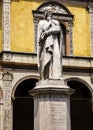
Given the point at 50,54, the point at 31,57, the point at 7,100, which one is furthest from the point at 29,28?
the point at 50,54

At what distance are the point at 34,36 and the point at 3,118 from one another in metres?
4.91

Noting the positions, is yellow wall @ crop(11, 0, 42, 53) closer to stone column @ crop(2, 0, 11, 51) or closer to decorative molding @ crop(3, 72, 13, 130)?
stone column @ crop(2, 0, 11, 51)

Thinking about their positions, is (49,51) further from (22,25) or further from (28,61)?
(22,25)

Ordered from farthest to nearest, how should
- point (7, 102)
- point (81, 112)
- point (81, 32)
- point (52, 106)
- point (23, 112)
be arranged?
point (81, 112)
point (81, 32)
point (23, 112)
point (7, 102)
point (52, 106)

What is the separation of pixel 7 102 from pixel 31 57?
105 inches

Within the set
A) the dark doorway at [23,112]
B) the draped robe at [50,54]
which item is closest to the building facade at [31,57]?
the dark doorway at [23,112]

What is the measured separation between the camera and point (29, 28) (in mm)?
24766

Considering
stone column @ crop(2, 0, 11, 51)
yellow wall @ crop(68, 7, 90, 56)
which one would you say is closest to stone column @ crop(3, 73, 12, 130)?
stone column @ crop(2, 0, 11, 51)

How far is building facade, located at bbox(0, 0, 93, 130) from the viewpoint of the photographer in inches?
910

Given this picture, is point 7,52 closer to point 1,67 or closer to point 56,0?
point 1,67

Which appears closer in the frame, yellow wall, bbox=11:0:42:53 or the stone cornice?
the stone cornice

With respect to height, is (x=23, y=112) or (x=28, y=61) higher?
(x=28, y=61)

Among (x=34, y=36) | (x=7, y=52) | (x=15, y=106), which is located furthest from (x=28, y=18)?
(x=15, y=106)

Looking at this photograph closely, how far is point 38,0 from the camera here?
82.8 ft
